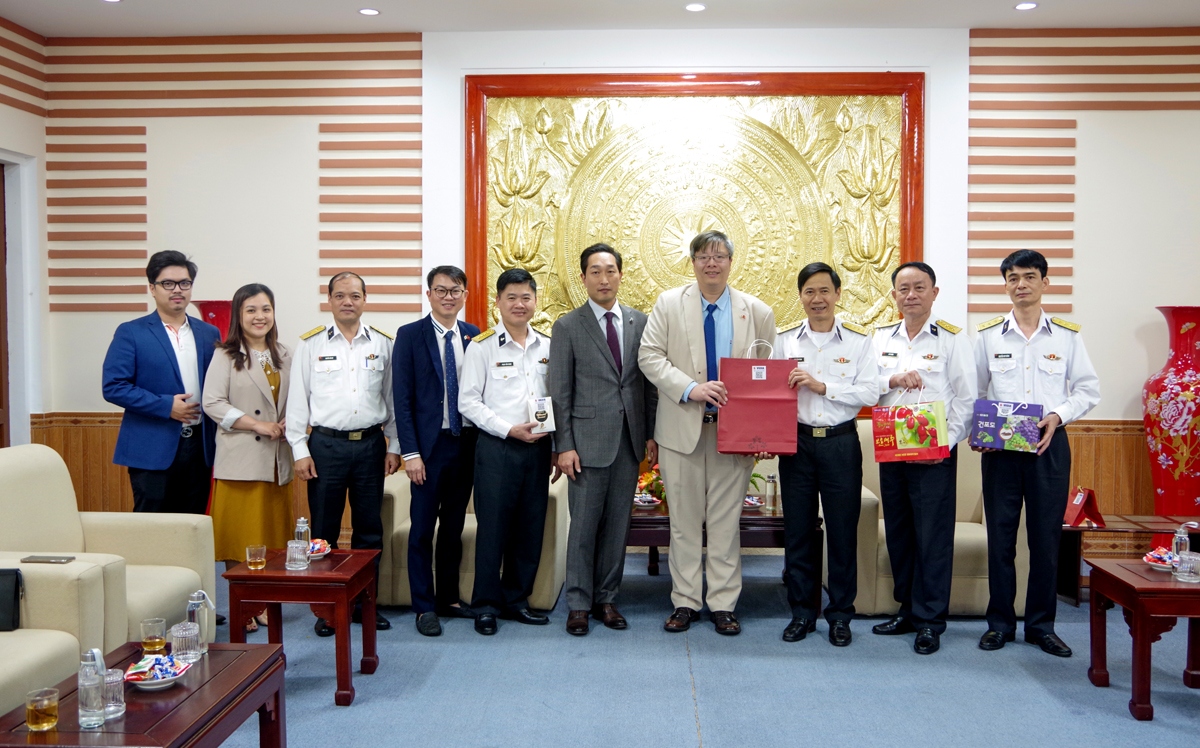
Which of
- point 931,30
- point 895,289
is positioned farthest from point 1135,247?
point 895,289

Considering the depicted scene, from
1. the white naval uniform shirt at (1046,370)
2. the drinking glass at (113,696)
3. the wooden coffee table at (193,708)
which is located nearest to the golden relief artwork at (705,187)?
the white naval uniform shirt at (1046,370)

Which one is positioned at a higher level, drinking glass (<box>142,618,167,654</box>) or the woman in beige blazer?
the woman in beige blazer

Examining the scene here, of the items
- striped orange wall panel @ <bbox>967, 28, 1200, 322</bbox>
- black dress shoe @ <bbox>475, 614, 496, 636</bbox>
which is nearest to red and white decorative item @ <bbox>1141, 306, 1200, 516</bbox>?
striped orange wall panel @ <bbox>967, 28, 1200, 322</bbox>

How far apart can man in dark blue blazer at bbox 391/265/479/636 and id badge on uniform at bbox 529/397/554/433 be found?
38cm

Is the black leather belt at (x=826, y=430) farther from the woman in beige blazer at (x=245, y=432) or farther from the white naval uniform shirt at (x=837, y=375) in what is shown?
the woman in beige blazer at (x=245, y=432)

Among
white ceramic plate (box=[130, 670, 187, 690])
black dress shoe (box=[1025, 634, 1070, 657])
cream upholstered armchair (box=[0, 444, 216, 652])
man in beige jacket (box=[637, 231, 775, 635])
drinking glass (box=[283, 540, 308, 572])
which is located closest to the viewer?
white ceramic plate (box=[130, 670, 187, 690])

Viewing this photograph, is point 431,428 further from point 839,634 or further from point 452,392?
point 839,634

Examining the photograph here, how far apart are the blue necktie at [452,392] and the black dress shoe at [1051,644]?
105 inches

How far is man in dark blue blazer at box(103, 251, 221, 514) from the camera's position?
3.91 m

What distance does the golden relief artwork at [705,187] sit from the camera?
5.44 metres

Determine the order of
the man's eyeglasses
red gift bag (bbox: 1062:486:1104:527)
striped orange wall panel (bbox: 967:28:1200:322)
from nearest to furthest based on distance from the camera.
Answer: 1. the man's eyeglasses
2. red gift bag (bbox: 1062:486:1104:527)
3. striped orange wall panel (bbox: 967:28:1200:322)

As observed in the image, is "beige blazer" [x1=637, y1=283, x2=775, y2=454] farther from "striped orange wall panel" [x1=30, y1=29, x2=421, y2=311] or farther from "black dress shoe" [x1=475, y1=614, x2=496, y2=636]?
"striped orange wall panel" [x1=30, y1=29, x2=421, y2=311]

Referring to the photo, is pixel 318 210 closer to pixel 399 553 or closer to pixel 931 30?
pixel 399 553

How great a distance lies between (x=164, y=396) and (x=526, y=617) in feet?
6.36
